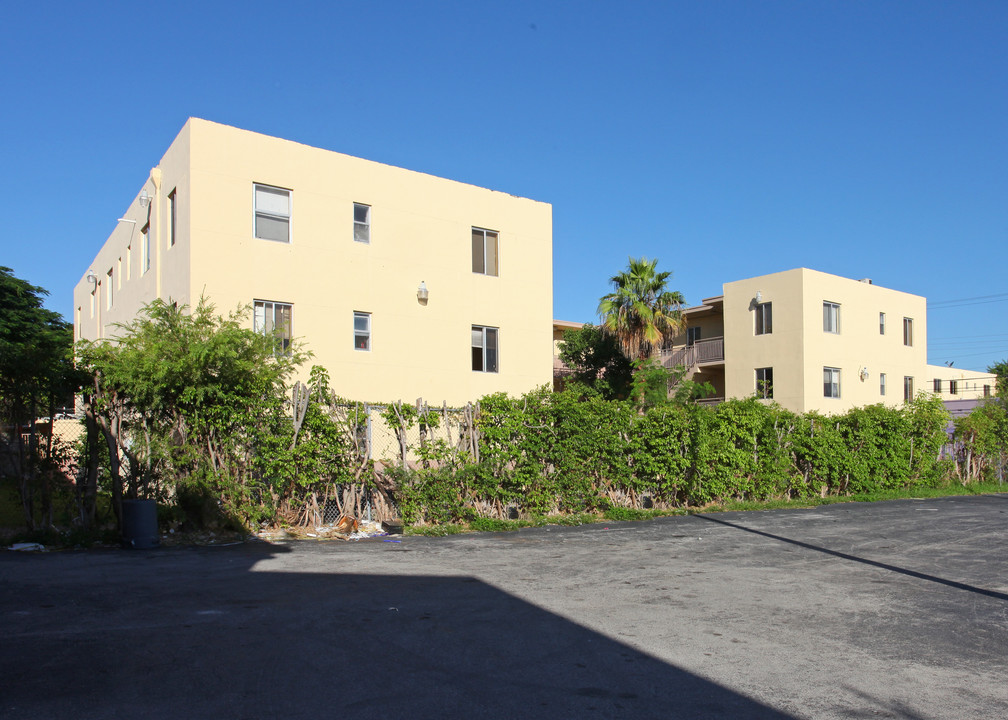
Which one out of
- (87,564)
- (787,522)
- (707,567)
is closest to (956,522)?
(787,522)

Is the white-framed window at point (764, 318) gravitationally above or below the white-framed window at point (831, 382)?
above

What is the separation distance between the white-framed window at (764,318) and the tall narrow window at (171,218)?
2413 centimetres

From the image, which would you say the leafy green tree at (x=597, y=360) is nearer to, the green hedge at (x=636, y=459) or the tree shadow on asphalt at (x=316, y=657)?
the green hedge at (x=636, y=459)

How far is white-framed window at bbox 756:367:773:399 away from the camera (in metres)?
33.0

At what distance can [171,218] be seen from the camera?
18.4 m

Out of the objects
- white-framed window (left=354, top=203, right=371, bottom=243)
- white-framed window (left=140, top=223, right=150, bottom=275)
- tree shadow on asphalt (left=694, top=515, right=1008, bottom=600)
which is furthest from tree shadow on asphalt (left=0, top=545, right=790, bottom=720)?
white-framed window (left=140, top=223, right=150, bottom=275)

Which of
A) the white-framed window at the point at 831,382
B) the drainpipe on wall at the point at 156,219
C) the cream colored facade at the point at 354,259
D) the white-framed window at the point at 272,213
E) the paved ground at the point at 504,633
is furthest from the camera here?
the white-framed window at the point at 831,382

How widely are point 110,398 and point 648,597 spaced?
8.59 metres

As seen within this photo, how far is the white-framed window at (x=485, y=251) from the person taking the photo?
21.6 m

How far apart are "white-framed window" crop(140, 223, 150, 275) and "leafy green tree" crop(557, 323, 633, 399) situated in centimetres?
1892

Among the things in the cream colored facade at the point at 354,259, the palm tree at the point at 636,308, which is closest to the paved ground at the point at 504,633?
the cream colored facade at the point at 354,259

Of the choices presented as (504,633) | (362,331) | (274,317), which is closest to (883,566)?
(504,633)

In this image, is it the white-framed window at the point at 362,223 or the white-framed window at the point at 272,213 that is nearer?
the white-framed window at the point at 272,213

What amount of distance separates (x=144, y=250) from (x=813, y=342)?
980 inches
